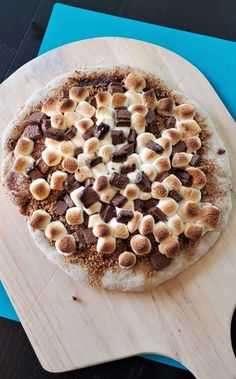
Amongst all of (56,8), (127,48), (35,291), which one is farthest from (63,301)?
(56,8)

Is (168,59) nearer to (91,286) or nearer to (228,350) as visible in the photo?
(91,286)

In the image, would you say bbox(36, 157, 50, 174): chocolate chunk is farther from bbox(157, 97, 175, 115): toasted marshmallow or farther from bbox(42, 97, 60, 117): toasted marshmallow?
bbox(157, 97, 175, 115): toasted marshmallow

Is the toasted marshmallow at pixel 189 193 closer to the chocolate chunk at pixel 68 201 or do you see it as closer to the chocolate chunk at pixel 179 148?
the chocolate chunk at pixel 179 148

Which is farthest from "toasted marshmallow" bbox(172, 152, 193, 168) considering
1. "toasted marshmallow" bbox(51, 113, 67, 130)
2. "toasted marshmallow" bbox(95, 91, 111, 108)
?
"toasted marshmallow" bbox(51, 113, 67, 130)

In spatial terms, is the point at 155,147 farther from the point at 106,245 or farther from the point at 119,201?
the point at 106,245

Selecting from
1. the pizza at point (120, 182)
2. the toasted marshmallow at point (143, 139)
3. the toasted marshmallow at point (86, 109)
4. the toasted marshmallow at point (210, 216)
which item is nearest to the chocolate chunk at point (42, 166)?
the pizza at point (120, 182)
